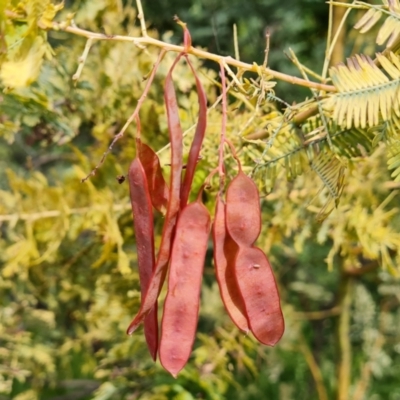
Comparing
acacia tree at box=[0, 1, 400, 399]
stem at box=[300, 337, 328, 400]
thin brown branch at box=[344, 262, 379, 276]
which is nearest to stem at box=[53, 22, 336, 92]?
acacia tree at box=[0, 1, 400, 399]

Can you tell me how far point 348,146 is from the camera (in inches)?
12.8

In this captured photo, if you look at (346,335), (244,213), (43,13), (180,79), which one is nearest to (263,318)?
(244,213)

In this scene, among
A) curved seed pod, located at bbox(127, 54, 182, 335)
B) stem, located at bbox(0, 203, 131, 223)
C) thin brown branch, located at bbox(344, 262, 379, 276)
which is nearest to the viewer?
curved seed pod, located at bbox(127, 54, 182, 335)

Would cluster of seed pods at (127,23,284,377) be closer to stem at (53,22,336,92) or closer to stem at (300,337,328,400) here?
stem at (53,22,336,92)

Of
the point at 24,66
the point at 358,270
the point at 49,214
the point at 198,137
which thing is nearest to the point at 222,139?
the point at 198,137

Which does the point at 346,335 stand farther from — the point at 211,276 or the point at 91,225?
the point at 91,225

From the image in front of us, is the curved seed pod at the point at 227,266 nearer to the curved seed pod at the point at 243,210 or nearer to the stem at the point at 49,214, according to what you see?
the curved seed pod at the point at 243,210

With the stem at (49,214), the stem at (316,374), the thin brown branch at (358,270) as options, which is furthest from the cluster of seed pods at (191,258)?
the stem at (316,374)

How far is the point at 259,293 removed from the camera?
0.25 meters

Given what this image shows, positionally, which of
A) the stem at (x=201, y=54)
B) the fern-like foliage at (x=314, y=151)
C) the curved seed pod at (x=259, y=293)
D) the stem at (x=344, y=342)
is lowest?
the stem at (x=344, y=342)

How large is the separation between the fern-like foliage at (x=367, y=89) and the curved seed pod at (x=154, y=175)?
0.28 ft

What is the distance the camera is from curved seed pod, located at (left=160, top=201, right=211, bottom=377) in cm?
25

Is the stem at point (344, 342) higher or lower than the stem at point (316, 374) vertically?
higher

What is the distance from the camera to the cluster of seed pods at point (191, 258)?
0.25 metres
